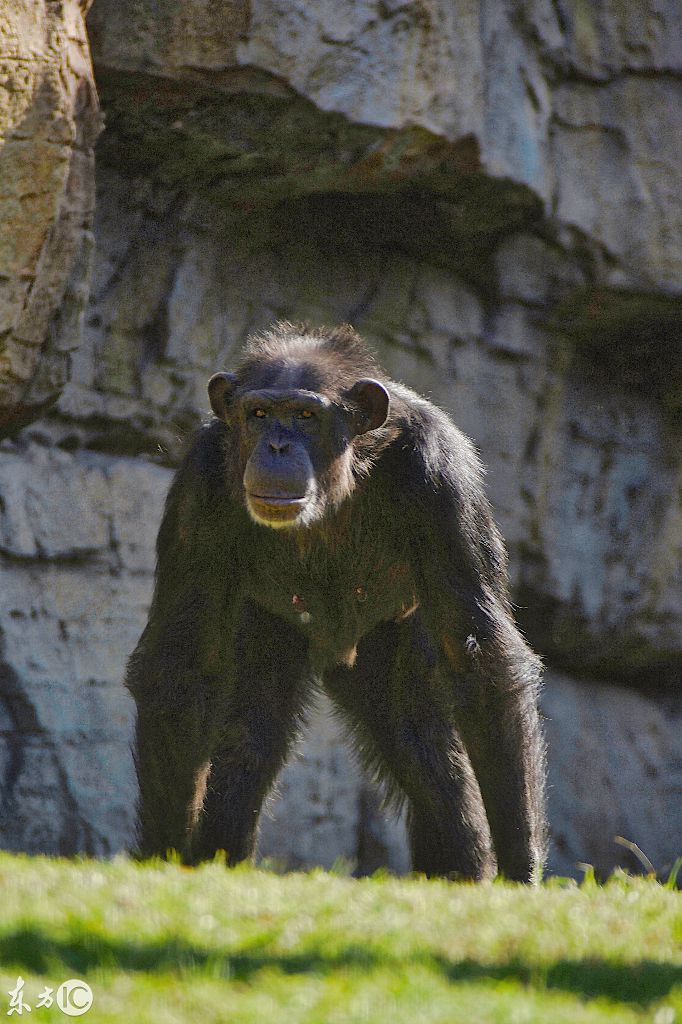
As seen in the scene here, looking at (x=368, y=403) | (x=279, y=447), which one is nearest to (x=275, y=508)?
(x=279, y=447)

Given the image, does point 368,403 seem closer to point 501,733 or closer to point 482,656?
point 482,656

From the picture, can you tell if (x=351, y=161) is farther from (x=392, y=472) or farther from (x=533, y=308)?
(x=392, y=472)

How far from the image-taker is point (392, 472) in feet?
21.4

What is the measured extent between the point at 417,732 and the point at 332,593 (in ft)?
3.06

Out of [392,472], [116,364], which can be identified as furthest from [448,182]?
[392,472]

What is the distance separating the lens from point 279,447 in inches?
245

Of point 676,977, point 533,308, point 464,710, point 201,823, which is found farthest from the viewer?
point 533,308

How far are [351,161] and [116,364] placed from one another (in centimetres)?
236

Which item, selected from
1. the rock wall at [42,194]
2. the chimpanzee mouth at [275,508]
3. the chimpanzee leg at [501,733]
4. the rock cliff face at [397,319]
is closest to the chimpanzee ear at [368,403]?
the chimpanzee mouth at [275,508]

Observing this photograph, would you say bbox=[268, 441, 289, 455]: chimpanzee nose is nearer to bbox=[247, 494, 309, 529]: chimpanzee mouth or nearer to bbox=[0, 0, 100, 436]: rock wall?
bbox=[247, 494, 309, 529]: chimpanzee mouth

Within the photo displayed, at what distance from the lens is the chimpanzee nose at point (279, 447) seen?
623 cm

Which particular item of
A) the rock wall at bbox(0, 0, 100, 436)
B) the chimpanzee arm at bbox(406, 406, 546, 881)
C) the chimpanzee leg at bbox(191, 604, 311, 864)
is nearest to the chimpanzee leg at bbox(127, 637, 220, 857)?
the chimpanzee leg at bbox(191, 604, 311, 864)

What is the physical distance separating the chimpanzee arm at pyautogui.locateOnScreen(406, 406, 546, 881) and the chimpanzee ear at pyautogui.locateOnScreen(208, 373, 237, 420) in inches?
41.3

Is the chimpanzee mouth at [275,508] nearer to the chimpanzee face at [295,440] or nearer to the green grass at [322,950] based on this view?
the chimpanzee face at [295,440]
